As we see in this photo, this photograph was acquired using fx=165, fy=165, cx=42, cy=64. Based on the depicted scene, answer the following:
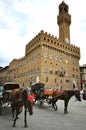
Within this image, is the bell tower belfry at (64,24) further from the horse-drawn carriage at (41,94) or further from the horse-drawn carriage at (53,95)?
the horse-drawn carriage at (53,95)

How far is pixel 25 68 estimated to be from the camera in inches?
2427

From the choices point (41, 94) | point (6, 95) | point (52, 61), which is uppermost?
point (52, 61)

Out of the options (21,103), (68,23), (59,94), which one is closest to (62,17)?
(68,23)

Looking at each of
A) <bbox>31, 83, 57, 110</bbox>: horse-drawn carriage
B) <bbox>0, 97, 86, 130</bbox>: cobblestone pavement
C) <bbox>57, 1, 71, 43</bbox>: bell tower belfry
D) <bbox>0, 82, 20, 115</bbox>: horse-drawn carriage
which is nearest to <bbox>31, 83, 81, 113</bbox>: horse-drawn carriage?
<bbox>31, 83, 57, 110</bbox>: horse-drawn carriage

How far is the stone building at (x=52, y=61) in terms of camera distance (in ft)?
174

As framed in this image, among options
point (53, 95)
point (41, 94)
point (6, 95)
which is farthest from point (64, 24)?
point (6, 95)

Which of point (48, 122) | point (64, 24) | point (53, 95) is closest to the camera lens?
point (48, 122)

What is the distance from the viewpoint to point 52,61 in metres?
55.7

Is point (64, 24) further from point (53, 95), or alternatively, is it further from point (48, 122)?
point (48, 122)

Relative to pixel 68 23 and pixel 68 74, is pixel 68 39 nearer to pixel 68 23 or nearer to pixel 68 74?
pixel 68 23

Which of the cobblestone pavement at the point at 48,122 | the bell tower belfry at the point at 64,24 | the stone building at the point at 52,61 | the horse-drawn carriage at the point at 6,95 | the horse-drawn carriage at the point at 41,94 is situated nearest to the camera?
the cobblestone pavement at the point at 48,122

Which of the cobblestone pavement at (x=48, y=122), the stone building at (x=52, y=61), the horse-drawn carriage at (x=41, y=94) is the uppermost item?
the stone building at (x=52, y=61)

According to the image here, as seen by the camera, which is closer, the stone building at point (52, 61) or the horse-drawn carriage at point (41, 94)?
the horse-drawn carriage at point (41, 94)

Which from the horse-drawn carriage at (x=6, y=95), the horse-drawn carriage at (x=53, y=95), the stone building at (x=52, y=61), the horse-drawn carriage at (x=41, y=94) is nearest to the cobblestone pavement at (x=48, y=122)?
the horse-drawn carriage at (x=6, y=95)
